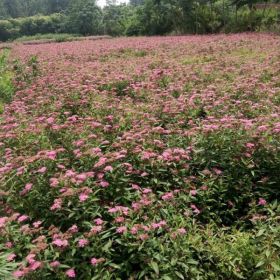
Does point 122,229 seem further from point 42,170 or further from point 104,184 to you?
point 42,170

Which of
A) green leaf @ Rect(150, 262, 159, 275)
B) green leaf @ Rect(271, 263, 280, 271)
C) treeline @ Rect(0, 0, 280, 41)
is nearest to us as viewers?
green leaf @ Rect(150, 262, 159, 275)

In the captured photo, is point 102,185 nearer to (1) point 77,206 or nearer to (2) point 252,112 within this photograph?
(1) point 77,206

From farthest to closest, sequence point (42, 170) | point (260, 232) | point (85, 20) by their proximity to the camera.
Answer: point (85, 20) < point (42, 170) < point (260, 232)

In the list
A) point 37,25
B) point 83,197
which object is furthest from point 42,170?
point 37,25

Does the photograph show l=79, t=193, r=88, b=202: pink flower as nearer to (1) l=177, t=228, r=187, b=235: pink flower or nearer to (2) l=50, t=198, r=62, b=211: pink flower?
(2) l=50, t=198, r=62, b=211: pink flower

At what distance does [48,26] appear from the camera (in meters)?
74.4

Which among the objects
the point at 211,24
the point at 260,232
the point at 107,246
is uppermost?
the point at 107,246

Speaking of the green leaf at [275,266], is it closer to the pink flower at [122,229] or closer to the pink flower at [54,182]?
the pink flower at [122,229]

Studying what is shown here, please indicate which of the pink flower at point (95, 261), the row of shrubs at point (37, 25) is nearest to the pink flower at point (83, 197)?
the pink flower at point (95, 261)

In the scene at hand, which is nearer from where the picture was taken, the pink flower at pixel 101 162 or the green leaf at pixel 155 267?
the green leaf at pixel 155 267

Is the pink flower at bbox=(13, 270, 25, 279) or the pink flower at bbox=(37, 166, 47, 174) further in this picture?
the pink flower at bbox=(37, 166, 47, 174)

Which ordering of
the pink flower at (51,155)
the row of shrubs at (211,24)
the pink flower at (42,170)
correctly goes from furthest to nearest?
the row of shrubs at (211,24)
the pink flower at (51,155)
the pink flower at (42,170)

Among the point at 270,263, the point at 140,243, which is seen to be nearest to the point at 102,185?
the point at 140,243

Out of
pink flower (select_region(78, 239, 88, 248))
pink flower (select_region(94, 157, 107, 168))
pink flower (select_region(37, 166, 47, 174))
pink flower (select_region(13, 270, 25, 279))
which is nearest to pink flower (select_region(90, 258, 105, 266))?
pink flower (select_region(78, 239, 88, 248))
